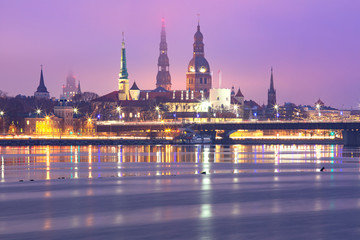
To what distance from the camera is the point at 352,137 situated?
14212 centimetres

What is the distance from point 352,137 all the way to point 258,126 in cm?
1899

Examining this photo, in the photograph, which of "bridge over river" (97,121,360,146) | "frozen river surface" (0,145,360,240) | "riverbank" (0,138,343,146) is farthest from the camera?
"bridge over river" (97,121,360,146)

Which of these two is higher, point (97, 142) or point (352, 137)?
point (352, 137)

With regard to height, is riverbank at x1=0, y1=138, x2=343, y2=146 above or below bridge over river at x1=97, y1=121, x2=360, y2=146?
below

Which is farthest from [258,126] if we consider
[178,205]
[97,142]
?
[178,205]

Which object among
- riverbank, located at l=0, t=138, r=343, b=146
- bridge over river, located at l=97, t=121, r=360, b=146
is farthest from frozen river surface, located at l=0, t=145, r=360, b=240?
bridge over river, located at l=97, t=121, r=360, b=146

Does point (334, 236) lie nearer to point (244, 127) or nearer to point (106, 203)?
point (106, 203)

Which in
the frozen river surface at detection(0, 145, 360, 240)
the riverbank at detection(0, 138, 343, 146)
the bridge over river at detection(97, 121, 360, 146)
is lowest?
the frozen river surface at detection(0, 145, 360, 240)

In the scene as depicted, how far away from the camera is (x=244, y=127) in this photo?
147 m

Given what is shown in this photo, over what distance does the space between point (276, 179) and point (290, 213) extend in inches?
699

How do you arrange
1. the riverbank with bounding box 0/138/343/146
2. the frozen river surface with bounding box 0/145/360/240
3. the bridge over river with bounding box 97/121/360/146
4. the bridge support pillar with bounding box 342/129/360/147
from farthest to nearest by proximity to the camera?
the bridge support pillar with bounding box 342/129/360/147
the bridge over river with bounding box 97/121/360/146
the riverbank with bounding box 0/138/343/146
the frozen river surface with bounding box 0/145/360/240

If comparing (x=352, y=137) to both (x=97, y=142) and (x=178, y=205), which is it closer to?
(x=97, y=142)

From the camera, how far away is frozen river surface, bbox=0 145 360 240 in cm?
2761

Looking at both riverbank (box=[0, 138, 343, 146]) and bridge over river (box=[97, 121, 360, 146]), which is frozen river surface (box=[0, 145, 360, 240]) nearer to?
riverbank (box=[0, 138, 343, 146])
